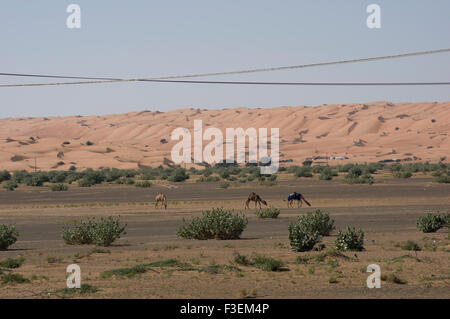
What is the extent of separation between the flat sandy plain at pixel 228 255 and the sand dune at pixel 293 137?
7438 cm

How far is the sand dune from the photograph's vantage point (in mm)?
119938

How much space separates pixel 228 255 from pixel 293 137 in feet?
434

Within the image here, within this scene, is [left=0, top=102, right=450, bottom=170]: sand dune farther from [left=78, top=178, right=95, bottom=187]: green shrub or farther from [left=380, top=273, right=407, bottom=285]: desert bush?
[left=380, top=273, right=407, bottom=285]: desert bush

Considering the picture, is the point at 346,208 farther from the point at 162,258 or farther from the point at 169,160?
the point at 169,160

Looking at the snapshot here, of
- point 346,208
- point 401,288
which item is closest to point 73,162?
point 346,208

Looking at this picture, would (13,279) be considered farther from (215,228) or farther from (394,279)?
(215,228)

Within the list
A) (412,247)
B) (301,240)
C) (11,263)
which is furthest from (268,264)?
(11,263)

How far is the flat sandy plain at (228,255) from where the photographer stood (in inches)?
588

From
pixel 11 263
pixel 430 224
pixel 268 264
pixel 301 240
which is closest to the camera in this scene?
pixel 268 264

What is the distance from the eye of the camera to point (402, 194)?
50.8m

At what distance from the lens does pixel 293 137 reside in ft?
498

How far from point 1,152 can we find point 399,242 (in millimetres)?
108591

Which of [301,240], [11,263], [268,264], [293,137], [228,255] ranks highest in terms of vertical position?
[293,137]

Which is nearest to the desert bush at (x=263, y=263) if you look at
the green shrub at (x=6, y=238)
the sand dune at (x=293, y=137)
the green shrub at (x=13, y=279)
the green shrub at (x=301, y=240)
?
the green shrub at (x=301, y=240)
